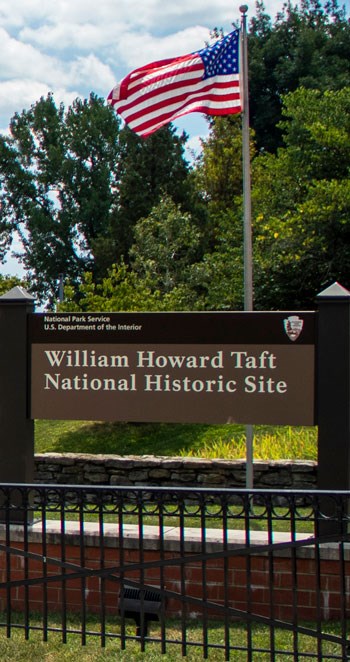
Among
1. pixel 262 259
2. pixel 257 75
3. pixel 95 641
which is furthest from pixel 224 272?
pixel 257 75

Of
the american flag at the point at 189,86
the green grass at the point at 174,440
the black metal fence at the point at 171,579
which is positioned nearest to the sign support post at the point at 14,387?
the black metal fence at the point at 171,579

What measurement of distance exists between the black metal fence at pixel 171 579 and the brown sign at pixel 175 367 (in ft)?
2.82

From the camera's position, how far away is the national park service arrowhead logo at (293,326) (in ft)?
18.9

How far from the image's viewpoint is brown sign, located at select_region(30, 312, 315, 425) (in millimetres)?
5809

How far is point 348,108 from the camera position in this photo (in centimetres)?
1616

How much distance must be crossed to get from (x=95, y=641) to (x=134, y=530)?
0.92m

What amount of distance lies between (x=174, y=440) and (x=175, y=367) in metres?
6.34

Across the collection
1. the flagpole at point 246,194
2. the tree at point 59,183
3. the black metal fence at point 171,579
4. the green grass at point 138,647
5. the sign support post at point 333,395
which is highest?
the tree at point 59,183

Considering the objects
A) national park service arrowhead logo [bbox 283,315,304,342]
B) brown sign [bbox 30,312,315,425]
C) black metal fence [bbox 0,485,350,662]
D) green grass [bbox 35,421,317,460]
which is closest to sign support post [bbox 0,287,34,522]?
brown sign [bbox 30,312,315,425]

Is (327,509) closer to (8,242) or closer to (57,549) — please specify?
(57,549)

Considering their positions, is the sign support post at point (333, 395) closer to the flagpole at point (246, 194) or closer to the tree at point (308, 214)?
the flagpole at point (246, 194)

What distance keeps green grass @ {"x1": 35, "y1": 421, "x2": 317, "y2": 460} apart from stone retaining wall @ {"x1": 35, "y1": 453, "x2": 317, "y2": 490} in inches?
30.2

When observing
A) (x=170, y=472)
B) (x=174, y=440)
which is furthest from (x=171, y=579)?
(x=174, y=440)

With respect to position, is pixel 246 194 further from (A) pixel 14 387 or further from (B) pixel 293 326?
(A) pixel 14 387
